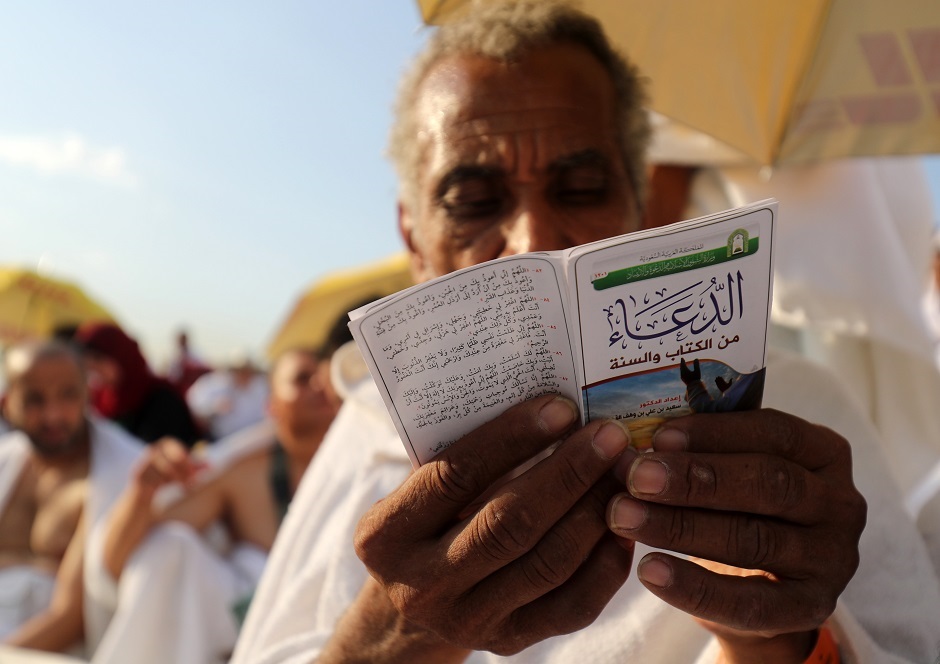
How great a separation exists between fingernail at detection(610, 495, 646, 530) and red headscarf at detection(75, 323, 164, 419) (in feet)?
19.1

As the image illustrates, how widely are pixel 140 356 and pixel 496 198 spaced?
5406 mm

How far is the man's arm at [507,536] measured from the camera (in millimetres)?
1051

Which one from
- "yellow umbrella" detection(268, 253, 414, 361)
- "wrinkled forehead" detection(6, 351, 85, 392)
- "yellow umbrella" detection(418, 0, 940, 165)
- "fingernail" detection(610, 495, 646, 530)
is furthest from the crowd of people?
"yellow umbrella" detection(268, 253, 414, 361)

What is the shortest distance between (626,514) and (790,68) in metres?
1.60

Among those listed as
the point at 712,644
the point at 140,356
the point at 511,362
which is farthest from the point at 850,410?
the point at 140,356

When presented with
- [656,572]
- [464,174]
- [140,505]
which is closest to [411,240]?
[464,174]

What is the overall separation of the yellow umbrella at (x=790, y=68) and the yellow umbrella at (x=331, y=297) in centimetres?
Result: 316

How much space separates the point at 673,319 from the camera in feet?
3.53

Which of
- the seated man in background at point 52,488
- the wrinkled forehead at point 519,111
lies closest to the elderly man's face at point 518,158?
the wrinkled forehead at point 519,111

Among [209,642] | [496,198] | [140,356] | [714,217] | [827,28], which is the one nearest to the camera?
[714,217]

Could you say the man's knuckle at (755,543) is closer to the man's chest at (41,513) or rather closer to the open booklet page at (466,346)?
the open booklet page at (466,346)

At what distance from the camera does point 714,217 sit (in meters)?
1.03

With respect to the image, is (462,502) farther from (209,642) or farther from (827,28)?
(209,642)

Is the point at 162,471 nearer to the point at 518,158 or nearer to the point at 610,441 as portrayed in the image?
the point at 518,158
